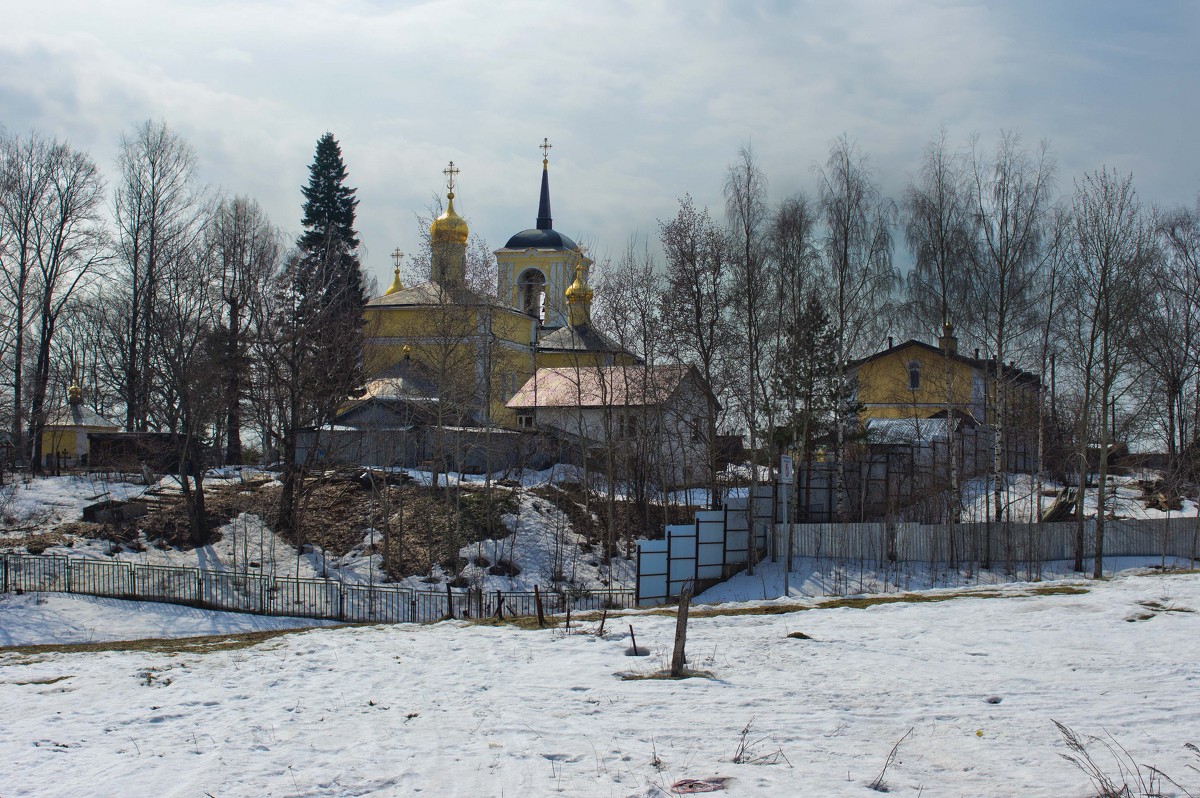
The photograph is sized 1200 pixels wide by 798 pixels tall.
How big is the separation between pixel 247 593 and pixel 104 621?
3066mm

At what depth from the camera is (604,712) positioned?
8.96 m

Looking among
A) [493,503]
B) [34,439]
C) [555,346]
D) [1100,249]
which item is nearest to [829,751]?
[1100,249]

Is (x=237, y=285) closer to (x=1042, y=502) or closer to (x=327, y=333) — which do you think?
(x=327, y=333)

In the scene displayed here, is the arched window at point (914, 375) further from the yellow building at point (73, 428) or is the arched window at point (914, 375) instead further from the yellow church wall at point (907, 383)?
the yellow building at point (73, 428)

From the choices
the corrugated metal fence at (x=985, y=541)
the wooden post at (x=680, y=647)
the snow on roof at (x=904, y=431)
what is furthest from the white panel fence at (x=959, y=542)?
the wooden post at (x=680, y=647)

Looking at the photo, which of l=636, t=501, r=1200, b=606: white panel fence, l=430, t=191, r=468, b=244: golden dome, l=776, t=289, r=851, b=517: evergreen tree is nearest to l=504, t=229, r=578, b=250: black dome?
l=430, t=191, r=468, b=244: golden dome

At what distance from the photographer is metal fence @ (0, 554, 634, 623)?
69.3 feet

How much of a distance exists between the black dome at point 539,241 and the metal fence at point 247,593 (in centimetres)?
4910

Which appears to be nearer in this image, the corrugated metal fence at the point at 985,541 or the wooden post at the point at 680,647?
the wooden post at the point at 680,647

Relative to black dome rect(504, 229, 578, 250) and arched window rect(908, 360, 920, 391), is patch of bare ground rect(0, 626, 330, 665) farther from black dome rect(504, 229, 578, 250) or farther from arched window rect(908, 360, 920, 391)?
black dome rect(504, 229, 578, 250)

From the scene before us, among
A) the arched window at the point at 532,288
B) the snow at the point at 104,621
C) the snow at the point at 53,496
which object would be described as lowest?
the snow at the point at 104,621

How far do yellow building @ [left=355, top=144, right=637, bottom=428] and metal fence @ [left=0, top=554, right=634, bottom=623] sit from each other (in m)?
6.68

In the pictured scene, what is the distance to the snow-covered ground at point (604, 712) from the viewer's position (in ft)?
23.7

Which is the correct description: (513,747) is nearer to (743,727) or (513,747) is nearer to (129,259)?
(743,727)
